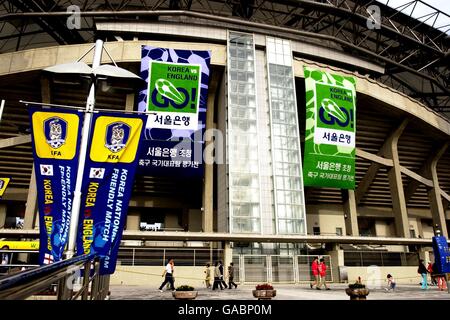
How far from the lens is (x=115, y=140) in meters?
8.63

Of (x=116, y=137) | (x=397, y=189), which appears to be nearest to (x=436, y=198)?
(x=397, y=189)

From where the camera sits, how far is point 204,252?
87.0 ft

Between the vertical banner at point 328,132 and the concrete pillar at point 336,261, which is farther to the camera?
the vertical banner at point 328,132

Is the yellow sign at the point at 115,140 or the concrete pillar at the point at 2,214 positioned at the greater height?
the concrete pillar at the point at 2,214

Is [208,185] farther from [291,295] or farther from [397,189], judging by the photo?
[397,189]

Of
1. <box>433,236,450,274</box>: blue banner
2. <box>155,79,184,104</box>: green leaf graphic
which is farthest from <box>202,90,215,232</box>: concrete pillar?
<box>433,236,450,274</box>: blue banner

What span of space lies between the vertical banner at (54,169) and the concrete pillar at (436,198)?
131ft

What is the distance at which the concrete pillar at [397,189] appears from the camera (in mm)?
34094

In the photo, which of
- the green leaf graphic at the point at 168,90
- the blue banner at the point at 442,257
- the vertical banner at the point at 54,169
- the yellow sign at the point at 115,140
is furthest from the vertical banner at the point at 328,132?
the vertical banner at the point at 54,169

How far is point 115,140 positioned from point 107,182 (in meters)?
1.10

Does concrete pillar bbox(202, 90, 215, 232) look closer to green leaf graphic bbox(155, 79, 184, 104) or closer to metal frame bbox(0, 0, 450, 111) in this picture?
green leaf graphic bbox(155, 79, 184, 104)

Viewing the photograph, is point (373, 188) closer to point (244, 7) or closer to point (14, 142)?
point (244, 7)

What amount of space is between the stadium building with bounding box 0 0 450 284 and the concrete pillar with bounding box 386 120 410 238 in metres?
0.12

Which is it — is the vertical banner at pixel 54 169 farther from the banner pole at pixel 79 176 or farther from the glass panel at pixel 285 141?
the glass panel at pixel 285 141
